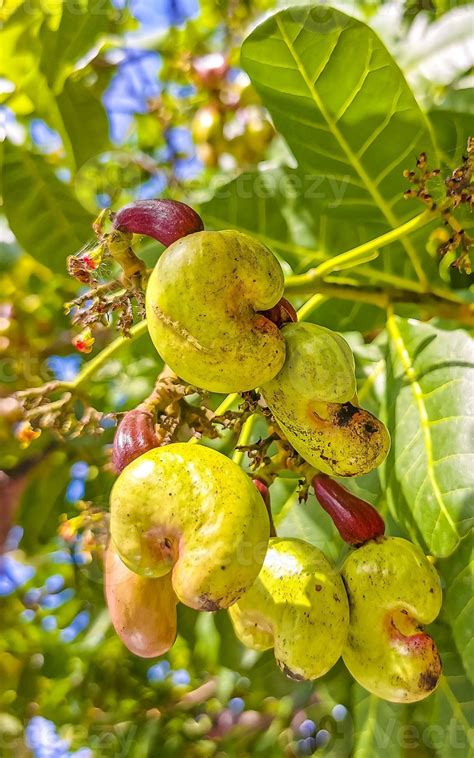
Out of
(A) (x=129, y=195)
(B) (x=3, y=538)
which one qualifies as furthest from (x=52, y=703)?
(A) (x=129, y=195)

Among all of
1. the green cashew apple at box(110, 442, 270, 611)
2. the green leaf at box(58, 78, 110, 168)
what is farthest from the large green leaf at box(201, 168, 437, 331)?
the green cashew apple at box(110, 442, 270, 611)

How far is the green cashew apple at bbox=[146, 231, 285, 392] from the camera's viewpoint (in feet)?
2.31

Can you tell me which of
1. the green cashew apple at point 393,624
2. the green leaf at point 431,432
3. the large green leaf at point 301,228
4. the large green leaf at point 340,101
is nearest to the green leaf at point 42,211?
the large green leaf at point 301,228

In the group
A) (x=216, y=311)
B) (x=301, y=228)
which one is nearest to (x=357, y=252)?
Result: (x=301, y=228)

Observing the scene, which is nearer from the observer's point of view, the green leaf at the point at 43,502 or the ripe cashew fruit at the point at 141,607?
the ripe cashew fruit at the point at 141,607

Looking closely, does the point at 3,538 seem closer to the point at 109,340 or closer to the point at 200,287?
the point at 109,340

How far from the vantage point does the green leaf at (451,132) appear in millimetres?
1198

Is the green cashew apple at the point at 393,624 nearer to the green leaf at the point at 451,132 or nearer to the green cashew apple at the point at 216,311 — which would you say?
the green cashew apple at the point at 216,311

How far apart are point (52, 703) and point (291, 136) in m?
1.69

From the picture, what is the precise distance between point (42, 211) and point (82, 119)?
0.84 ft

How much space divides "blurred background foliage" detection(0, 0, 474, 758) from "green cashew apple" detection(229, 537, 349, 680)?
238 millimetres

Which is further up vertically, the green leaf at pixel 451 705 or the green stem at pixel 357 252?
the green stem at pixel 357 252

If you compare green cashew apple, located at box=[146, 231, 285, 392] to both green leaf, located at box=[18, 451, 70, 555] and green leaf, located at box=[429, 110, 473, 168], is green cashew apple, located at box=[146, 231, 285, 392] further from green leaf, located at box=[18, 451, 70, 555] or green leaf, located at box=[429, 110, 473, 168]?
green leaf, located at box=[18, 451, 70, 555]

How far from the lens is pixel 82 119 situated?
5.56ft
